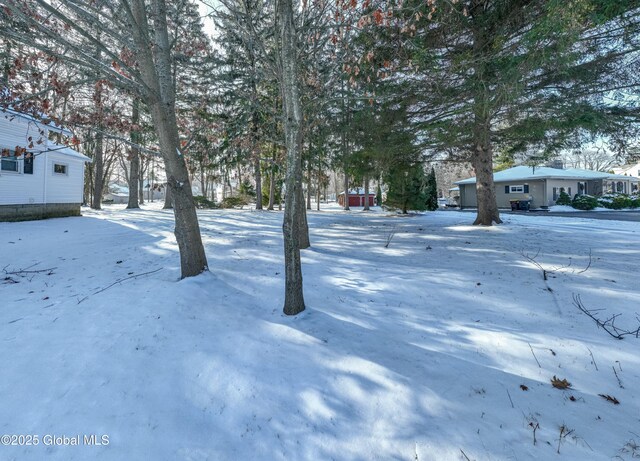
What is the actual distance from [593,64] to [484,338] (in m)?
8.37

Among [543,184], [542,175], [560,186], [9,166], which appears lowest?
[9,166]

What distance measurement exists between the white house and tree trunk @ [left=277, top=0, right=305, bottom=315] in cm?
1155

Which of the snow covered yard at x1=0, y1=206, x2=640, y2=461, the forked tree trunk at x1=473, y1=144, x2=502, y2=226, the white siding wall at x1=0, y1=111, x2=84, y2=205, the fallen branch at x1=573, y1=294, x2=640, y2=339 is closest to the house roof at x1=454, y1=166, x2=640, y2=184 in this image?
the forked tree trunk at x1=473, y1=144, x2=502, y2=226

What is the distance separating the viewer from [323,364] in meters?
2.84

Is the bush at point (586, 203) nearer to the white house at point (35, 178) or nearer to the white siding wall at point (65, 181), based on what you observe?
the white house at point (35, 178)

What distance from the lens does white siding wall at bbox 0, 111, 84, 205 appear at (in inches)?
468

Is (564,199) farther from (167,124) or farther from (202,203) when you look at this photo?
(167,124)

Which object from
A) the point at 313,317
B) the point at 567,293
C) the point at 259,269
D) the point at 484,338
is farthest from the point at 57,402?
the point at 567,293

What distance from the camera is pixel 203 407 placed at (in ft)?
7.54

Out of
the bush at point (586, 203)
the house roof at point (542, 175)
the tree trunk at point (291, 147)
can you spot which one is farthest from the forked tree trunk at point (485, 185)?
the bush at point (586, 203)

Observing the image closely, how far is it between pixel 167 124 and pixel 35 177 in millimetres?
13104

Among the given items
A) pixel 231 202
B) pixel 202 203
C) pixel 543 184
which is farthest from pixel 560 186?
→ pixel 202 203

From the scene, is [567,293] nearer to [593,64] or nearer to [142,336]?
[142,336]

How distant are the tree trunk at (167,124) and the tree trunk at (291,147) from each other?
1.95m
